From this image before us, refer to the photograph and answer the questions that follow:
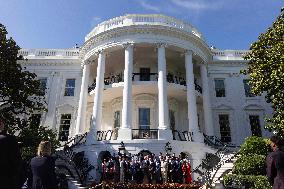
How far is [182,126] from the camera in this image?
85.4ft

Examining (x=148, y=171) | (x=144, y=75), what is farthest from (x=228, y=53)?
(x=148, y=171)

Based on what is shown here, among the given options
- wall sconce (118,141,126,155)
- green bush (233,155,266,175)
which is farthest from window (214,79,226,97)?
green bush (233,155,266,175)

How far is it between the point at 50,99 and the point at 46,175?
23.9 metres

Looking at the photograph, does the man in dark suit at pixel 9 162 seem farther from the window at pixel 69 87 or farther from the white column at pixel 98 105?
the window at pixel 69 87

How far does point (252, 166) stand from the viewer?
1434 cm

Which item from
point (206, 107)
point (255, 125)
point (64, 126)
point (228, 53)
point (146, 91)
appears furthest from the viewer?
point (228, 53)

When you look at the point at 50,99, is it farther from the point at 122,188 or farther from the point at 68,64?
the point at 122,188

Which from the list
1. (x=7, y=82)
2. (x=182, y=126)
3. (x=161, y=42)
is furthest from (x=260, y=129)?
(x=7, y=82)

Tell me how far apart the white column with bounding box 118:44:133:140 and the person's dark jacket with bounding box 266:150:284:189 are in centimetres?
1608

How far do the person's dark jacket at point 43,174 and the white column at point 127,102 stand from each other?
1532 cm

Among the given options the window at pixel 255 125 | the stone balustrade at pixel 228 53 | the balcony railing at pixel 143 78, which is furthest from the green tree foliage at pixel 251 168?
the stone balustrade at pixel 228 53

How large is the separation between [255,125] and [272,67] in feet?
43.3

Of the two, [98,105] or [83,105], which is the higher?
[83,105]

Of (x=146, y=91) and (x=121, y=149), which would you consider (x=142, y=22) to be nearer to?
(x=146, y=91)
